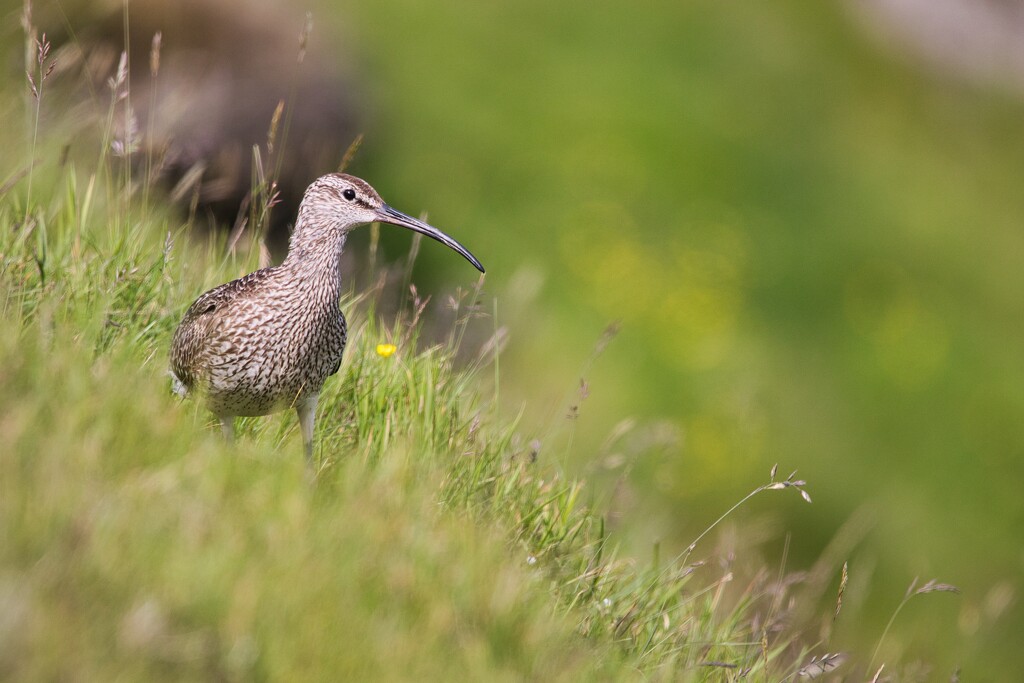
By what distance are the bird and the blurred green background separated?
719 centimetres

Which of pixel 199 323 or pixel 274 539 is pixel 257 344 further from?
pixel 274 539

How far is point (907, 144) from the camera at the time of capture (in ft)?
76.7

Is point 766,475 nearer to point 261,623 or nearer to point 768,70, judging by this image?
point 768,70

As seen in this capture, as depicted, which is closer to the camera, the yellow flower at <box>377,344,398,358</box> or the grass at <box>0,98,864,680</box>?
the grass at <box>0,98,864,680</box>

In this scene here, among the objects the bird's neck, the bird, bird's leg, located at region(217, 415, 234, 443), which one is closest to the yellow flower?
the bird

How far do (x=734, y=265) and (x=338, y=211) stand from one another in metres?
12.6

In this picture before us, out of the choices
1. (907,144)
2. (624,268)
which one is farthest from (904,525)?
(907,144)

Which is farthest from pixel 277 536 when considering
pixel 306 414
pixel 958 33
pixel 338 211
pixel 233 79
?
pixel 958 33

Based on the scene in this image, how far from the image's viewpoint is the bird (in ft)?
18.1

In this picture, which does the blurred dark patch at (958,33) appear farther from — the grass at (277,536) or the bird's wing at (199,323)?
the grass at (277,536)

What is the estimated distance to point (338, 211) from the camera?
6.22m

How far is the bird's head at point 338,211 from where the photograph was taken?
620 cm

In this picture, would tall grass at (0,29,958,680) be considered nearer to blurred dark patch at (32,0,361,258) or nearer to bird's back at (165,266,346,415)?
bird's back at (165,266,346,415)

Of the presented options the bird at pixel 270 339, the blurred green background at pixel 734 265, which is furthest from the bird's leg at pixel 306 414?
the blurred green background at pixel 734 265
